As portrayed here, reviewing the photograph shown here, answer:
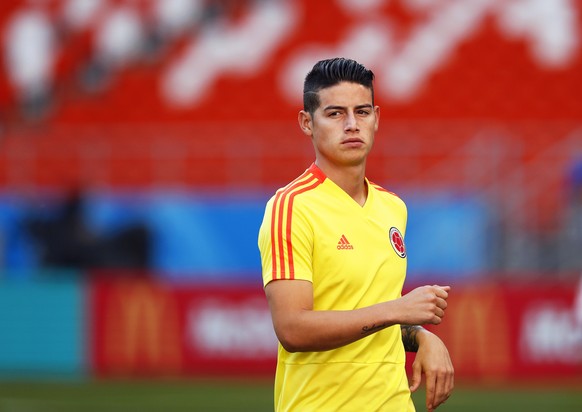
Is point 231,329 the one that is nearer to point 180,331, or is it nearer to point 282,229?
point 180,331

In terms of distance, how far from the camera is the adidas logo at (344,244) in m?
4.09

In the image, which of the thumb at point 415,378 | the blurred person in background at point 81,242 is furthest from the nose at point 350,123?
the blurred person in background at point 81,242

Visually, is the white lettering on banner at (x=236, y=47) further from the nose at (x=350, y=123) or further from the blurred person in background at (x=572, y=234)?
the nose at (x=350, y=123)

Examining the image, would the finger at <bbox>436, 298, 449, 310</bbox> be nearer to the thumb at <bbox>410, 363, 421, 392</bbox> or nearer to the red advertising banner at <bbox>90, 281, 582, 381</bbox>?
the thumb at <bbox>410, 363, 421, 392</bbox>

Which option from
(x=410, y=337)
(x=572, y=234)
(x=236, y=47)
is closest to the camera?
(x=410, y=337)

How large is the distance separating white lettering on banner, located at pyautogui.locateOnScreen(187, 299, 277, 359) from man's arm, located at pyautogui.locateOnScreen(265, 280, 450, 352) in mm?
9624

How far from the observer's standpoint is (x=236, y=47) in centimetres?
1777

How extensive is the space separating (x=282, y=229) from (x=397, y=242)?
47 centimetres

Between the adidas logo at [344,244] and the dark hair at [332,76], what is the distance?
444mm

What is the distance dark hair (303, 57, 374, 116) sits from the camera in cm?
418

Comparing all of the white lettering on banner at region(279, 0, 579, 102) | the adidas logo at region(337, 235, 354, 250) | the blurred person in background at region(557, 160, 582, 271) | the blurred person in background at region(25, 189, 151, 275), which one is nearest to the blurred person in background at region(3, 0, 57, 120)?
the blurred person in background at region(25, 189, 151, 275)

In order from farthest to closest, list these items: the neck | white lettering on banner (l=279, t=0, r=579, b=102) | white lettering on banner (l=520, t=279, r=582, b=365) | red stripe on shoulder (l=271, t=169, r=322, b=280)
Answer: white lettering on banner (l=279, t=0, r=579, b=102) → white lettering on banner (l=520, t=279, r=582, b=365) → the neck → red stripe on shoulder (l=271, t=169, r=322, b=280)

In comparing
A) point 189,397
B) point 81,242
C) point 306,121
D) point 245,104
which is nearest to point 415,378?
point 306,121

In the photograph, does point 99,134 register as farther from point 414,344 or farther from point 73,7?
point 414,344
